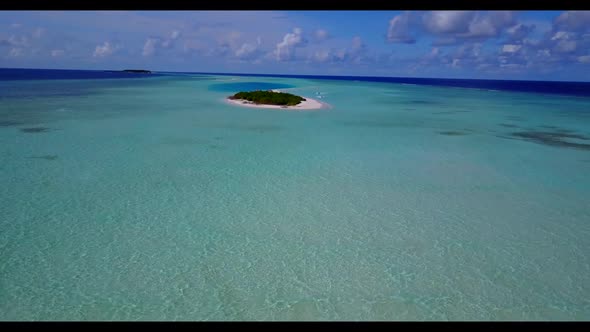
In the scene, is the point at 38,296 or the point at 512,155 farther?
the point at 512,155

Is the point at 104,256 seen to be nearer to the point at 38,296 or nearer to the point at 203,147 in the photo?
the point at 38,296

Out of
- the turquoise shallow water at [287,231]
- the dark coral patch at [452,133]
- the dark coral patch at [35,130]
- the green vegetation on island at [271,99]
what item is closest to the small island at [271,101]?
the green vegetation on island at [271,99]

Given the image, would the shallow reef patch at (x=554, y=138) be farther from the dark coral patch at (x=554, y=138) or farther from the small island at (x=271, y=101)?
the small island at (x=271, y=101)

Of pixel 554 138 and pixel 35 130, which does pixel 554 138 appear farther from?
pixel 35 130

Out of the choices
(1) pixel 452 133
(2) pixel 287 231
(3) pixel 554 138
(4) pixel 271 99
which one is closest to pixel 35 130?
(2) pixel 287 231

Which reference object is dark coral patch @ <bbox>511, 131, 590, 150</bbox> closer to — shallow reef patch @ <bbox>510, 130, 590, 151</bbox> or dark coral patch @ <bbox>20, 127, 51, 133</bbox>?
shallow reef patch @ <bbox>510, 130, 590, 151</bbox>

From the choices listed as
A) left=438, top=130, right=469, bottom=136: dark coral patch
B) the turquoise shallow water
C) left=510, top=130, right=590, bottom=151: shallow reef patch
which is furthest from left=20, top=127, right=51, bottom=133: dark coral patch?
left=510, top=130, right=590, bottom=151: shallow reef patch
